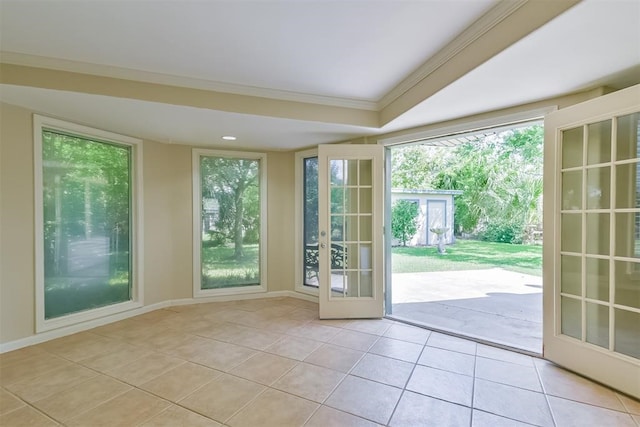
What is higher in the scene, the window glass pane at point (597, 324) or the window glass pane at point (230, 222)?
the window glass pane at point (230, 222)

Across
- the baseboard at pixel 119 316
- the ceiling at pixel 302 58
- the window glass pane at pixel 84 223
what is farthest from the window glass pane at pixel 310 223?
the window glass pane at pixel 84 223

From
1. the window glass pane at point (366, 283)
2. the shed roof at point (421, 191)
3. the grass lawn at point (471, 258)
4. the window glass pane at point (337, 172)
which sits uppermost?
the shed roof at point (421, 191)

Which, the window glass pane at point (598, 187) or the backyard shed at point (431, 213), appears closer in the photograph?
the window glass pane at point (598, 187)

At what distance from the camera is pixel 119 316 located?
362 cm

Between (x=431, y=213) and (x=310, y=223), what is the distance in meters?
7.82

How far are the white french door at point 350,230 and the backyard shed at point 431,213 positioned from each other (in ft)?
24.2

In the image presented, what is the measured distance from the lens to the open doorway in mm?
5449

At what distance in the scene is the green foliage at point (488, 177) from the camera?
9703 millimetres

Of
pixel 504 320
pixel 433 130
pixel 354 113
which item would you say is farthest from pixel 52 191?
pixel 504 320

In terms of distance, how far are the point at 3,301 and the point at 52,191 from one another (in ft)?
3.57

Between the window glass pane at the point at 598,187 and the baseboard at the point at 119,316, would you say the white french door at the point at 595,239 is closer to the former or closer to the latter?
the window glass pane at the point at 598,187

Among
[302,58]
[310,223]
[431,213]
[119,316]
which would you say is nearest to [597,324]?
[302,58]

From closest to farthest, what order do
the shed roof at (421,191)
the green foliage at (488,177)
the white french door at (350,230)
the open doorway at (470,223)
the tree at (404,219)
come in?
1. the white french door at (350,230)
2. the open doorway at (470,223)
3. the green foliage at (488,177)
4. the shed roof at (421,191)
5. the tree at (404,219)

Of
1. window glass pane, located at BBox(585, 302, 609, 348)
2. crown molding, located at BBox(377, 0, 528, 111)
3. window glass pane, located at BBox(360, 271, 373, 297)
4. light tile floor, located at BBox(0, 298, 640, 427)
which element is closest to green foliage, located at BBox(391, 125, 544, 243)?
window glass pane, located at BBox(360, 271, 373, 297)
